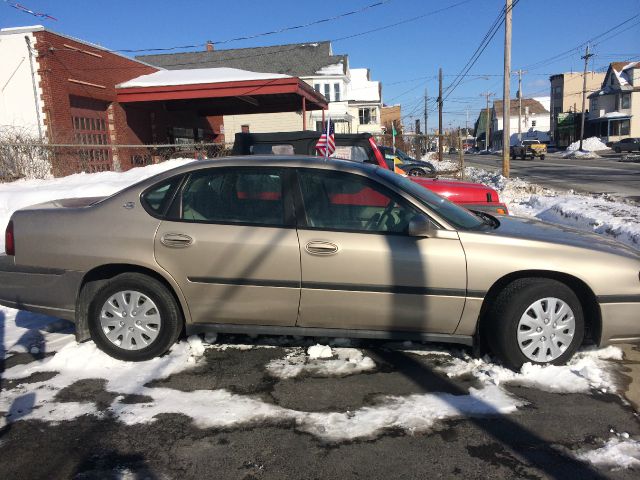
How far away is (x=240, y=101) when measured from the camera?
2350 cm

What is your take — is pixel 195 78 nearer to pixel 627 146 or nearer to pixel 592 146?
pixel 627 146

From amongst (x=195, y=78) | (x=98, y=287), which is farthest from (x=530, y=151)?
(x=98, y=287)

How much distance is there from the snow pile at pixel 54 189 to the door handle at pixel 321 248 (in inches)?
227

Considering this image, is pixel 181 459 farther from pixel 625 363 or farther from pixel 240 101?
pixel 240 101

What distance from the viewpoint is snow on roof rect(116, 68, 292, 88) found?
1902 centimetres

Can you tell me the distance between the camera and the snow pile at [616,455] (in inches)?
113

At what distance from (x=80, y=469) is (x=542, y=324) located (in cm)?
314

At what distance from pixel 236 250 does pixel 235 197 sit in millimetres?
471

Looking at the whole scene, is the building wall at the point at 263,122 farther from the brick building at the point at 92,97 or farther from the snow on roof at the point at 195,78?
the snow on roof at the point at 195,78

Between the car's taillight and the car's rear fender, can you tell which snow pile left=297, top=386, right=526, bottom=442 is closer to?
the car's rear fender

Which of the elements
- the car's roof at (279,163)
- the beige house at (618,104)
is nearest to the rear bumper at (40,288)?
the car's roof at (279,163)

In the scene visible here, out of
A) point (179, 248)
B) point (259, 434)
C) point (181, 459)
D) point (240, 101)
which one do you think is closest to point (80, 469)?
point (181, 459)

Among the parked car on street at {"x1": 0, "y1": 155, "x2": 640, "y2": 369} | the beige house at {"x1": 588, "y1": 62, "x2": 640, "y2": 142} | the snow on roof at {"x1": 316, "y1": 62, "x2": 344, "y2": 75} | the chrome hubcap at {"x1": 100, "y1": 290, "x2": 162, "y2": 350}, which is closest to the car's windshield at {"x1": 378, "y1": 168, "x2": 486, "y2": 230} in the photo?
the parked car on street at {"x1": 0, "y1": 155, "x2": 640, "y2": 369}

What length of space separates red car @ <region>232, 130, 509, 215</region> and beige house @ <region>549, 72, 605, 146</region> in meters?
69.8
